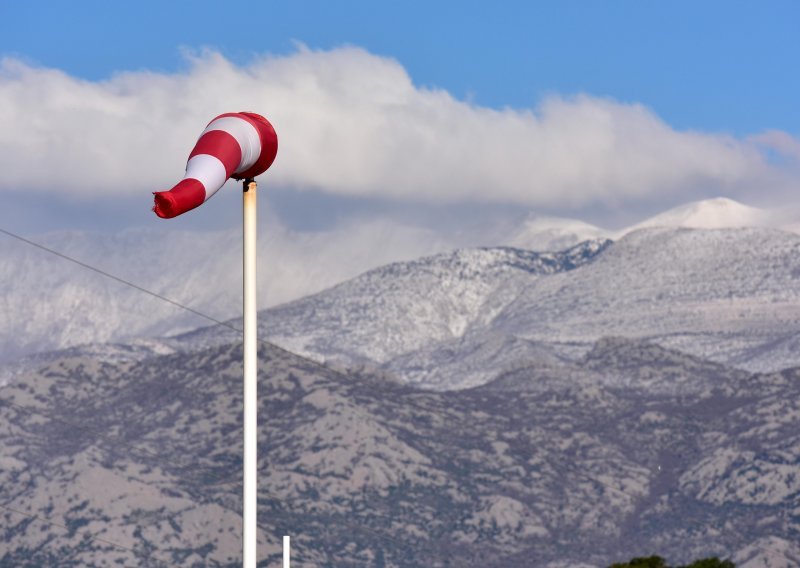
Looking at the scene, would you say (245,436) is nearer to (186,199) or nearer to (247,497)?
(247,497)

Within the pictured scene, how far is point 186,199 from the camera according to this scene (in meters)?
41.8

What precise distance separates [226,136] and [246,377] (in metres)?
7.04

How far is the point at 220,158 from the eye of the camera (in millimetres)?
43062

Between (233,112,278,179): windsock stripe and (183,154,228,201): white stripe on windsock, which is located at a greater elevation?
(233,112,278,179): windsock stripe

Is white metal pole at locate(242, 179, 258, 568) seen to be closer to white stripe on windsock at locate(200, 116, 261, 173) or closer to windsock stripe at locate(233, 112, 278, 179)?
windsock stripe at locate(233, 112, 278, 179)

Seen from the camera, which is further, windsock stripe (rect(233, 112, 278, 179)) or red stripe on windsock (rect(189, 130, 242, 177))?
windsock stripe (rect(233, 112, 278, 179))

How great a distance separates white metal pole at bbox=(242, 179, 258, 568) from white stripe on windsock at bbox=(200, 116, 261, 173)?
5.86 ft

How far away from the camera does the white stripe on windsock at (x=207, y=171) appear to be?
139 ft

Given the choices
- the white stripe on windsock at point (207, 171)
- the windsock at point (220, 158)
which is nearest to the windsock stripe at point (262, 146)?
the windsock at point (220, 158)

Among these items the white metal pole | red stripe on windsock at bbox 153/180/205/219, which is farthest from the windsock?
the white metal pole

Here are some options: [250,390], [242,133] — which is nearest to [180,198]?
[242,133]

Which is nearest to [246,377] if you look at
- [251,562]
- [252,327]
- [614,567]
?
[252,327]

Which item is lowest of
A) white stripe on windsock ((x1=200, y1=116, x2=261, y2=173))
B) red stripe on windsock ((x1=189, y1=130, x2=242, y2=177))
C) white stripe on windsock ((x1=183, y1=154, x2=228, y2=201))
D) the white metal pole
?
the white metal pole

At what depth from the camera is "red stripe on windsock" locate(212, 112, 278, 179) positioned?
4467cm
